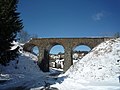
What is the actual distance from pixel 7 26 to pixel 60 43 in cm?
2489

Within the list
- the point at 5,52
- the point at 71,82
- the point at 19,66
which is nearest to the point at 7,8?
the point at 5,52

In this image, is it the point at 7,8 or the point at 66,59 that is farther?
the point at 66,59

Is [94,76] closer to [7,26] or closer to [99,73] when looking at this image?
[99,73]

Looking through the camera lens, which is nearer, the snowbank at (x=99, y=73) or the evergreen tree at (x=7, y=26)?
the snowbank at (x=99, y=73)

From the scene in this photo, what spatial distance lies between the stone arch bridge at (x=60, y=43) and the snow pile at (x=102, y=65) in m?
20.6

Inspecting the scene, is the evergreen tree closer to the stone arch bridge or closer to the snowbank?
the snowbank

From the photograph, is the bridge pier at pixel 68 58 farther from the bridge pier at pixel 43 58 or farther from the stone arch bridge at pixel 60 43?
the bridge pier at pixel 43 58

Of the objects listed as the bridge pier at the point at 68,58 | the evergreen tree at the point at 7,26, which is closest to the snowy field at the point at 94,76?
the evergreen tree at the point at 7,26

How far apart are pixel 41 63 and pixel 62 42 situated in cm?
644

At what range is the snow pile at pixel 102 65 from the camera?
48.5 ft

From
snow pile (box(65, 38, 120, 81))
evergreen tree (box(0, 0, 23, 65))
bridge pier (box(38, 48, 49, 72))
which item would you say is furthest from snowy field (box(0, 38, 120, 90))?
bridge pier (box(38, 48, 49, 72))

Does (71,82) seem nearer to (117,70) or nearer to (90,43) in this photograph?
(117,70)

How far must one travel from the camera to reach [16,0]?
18.5 meters

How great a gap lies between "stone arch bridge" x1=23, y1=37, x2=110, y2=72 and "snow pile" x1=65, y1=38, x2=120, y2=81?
20.6 metres
